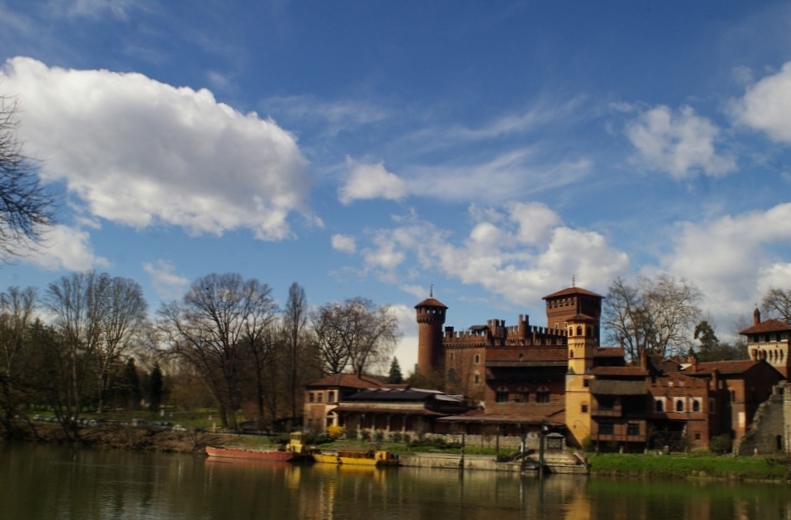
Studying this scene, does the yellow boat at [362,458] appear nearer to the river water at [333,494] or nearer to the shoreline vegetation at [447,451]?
the river water at [333,494]

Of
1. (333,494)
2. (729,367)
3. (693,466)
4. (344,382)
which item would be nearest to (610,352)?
(729,367)

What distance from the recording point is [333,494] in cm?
3503

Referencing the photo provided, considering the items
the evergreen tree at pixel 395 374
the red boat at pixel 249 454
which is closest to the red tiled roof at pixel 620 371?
the red boat at pixel 249 454

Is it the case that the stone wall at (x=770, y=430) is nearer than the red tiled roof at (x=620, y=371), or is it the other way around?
the stone wall at (x=770, y=430)

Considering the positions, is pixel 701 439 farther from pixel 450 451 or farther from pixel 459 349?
pixel 459 349

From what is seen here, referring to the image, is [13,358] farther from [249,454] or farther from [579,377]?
[579,377]

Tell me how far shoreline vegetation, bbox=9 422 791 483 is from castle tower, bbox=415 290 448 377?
28.3 m

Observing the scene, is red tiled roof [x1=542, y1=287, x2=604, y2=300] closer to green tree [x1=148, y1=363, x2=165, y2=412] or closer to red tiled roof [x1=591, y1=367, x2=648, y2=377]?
red tiled roof [x1=591, y1=367, x2=648, y2=377]

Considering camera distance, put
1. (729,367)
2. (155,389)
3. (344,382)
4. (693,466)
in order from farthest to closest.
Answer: (155,389), (344,382), (729,367), (693,466)

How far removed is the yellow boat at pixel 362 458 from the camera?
49.7 meters

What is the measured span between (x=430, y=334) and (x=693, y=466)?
138 ft

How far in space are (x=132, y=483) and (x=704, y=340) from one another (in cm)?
6291

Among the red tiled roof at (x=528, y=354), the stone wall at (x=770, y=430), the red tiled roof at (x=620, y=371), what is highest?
the red tiled roof at (x=528, y=354)

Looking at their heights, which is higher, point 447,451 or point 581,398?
point 581,398
